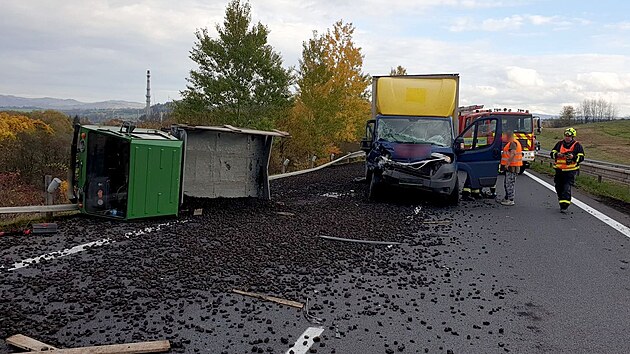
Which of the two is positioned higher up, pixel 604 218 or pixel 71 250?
pixel 604 218

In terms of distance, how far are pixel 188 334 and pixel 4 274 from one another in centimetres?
285

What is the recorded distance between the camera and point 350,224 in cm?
936

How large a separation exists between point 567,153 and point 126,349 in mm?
10554

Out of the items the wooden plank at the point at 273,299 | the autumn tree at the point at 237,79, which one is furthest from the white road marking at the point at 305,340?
the autumn tree at the point at 237,79

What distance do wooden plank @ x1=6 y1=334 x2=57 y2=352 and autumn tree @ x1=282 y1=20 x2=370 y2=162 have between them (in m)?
23.3

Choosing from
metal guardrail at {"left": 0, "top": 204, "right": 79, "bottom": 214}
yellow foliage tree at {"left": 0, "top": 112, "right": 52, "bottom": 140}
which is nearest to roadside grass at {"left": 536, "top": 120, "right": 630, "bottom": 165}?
yellow foliage tree at {"left": 0, "top": 112, "right": 52, "bottom": 140}

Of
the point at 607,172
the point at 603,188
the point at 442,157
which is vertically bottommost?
the point at 603,188

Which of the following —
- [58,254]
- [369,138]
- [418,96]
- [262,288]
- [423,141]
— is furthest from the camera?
[369,138]

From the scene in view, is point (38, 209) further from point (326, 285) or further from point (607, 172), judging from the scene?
point (607, 172)

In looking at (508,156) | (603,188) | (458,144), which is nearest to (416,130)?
(458,144)

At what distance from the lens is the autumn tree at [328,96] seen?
88.0 ft

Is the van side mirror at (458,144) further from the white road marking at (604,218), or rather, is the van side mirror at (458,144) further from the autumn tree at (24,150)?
the autumn tree at (24,150)

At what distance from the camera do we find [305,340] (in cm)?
423

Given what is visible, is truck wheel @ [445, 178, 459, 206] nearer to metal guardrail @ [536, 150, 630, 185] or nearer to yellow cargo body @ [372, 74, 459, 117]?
yellow cargo body @ [372, 74, 459, 117]
